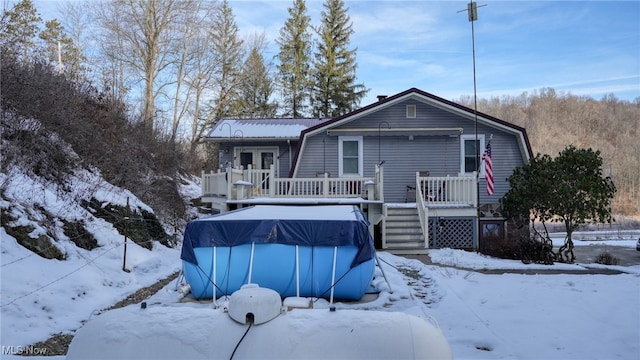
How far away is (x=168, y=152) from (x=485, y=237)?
46.0 feet

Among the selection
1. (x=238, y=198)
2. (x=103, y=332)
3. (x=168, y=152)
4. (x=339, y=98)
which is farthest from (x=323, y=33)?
(x=103, y=332)

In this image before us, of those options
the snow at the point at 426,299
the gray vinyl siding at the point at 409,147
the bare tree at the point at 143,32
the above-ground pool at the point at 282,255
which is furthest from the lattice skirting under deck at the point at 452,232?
the bare tree at the point at 143,32

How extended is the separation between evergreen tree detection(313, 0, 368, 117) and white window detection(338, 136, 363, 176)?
740 inches

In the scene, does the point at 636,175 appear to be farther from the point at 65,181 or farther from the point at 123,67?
the point at 65,181

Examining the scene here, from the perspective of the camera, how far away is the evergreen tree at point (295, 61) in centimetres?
3453

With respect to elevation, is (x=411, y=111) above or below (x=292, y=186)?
above

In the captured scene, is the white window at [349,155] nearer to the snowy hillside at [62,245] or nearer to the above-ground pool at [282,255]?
the snowy hillside at [62,245]

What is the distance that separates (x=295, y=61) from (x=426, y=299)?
30.0 m

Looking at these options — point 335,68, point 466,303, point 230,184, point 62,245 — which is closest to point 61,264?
point 62,245

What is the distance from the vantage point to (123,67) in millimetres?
25625

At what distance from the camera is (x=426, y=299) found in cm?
728

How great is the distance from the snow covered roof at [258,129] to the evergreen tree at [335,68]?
49.1ft

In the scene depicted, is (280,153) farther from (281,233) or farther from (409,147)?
(281,233)

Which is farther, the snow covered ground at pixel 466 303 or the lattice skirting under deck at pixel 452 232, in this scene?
the lattice skirting under deck at pixel 452 232
